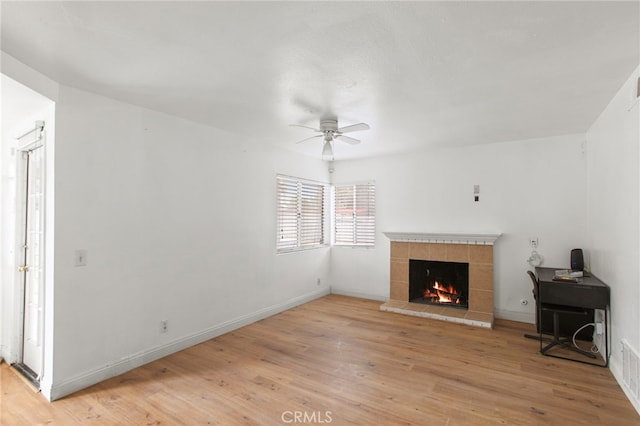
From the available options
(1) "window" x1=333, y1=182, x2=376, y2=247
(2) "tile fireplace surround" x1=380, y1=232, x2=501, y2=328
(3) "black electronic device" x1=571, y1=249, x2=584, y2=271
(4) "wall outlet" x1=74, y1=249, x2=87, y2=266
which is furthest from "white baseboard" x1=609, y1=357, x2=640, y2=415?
(4) "wall outlet" x1=74, y1=249, x2=87, y2=266

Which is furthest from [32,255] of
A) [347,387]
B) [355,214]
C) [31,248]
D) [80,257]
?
[355,214]

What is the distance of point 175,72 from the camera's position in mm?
2434

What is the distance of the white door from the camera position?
2787 millimetres

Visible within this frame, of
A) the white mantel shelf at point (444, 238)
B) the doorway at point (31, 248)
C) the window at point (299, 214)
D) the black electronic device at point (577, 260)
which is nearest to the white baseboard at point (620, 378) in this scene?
the black electronic device at point (577, 260)

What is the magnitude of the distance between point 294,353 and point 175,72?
114 inches

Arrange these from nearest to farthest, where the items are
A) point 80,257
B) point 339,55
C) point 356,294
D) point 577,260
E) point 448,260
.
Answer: point 339,55
point 80,257
point 577,260
point 448,260
point 356,294

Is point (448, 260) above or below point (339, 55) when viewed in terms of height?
below

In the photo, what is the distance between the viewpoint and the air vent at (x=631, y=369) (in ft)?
7.91

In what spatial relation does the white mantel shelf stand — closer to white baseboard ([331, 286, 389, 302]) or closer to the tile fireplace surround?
the tile fireplace surround

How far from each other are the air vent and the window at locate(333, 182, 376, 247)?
11.6ft

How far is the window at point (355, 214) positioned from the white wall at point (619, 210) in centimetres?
307

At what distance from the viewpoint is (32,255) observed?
2.99 metres

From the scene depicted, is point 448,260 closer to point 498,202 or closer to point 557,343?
point 498,202
